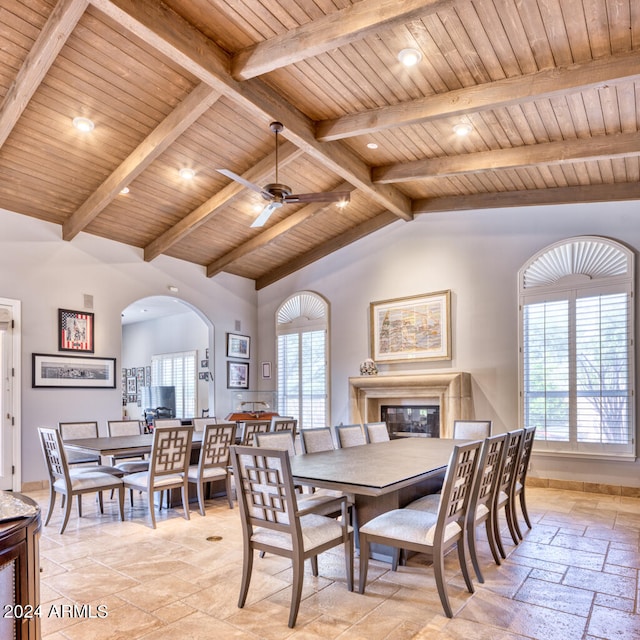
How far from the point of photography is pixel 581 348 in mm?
6109

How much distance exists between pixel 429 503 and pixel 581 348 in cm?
364

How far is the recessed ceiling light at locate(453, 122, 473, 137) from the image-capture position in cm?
501

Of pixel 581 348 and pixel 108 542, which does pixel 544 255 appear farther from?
pixel 108 542

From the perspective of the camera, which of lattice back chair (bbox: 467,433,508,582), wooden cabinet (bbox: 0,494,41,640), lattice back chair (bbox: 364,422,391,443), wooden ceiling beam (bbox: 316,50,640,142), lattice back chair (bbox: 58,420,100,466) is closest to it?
wooden cabinet (bbox: 0,494,41,640)

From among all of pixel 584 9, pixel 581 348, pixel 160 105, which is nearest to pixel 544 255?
pixel 581 348

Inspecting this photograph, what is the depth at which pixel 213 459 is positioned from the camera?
17.0 ft

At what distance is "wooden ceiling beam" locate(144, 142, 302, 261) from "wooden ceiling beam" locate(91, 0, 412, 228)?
0.49 metres

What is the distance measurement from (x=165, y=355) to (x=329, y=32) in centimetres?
976

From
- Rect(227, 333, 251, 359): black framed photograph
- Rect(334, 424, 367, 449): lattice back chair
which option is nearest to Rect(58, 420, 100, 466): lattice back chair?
Rect(334, 424, 367, 449): lattice back chair

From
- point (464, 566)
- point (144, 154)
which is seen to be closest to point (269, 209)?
point (144, 154)

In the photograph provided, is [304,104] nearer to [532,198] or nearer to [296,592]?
[532,198]

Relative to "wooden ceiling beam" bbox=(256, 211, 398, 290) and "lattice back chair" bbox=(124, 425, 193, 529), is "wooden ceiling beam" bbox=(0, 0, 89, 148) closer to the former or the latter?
"lattice back chair" bbox=(124, 425, 193, 529)

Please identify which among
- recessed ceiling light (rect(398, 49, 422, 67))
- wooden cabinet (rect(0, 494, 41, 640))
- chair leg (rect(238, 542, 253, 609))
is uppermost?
recessed ceiling light (rect(398, 49, 422, 67))

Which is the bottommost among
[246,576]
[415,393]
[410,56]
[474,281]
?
[246,576]
